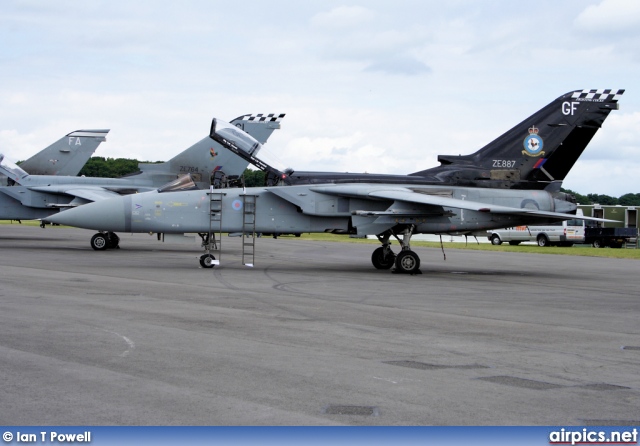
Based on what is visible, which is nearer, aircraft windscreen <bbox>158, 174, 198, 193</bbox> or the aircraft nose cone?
the aircraft nose cone

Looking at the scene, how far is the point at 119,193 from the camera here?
30953mm

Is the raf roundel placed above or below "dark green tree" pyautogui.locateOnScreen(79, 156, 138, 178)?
below

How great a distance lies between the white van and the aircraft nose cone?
3002 cm

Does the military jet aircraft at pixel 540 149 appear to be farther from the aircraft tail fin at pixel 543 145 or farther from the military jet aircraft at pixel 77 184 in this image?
the military jet aircraft at pixel 77 184

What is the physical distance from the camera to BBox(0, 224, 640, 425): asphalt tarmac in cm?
577

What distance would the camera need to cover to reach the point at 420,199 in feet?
62.6

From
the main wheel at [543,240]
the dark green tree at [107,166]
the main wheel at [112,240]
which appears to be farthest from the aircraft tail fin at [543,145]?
the dark green tree at [107,166]

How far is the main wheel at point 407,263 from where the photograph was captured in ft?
65.5

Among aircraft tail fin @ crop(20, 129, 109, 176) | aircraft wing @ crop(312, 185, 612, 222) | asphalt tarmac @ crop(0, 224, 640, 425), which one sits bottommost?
asphalt tarmac @ crop(0, 224, 640, 425)

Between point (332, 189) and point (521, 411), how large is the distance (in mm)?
14403

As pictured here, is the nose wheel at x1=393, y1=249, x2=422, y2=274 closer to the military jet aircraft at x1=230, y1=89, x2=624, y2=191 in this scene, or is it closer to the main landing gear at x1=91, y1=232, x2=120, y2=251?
the military jet aircraft at x1=230, y1=89, x2=624, y2=191

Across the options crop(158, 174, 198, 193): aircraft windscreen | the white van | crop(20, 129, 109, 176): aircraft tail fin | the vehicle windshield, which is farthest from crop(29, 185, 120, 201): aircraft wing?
the white van

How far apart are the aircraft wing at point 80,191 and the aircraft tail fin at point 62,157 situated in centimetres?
574

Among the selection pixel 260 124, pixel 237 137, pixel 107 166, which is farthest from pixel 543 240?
pixel 107 166
